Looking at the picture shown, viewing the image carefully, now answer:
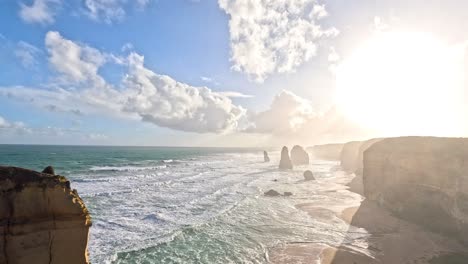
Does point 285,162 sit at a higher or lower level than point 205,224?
higher

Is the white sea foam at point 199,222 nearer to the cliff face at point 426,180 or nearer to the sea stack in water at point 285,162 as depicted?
the cliff face at point 426,180

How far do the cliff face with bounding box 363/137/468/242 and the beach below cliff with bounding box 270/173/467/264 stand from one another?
1.62 m

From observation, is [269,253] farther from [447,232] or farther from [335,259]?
[447,232]

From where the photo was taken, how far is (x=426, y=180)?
91.9 ft

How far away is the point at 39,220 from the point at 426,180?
3279 cm

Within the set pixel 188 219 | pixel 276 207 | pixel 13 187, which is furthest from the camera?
pixel 276 207

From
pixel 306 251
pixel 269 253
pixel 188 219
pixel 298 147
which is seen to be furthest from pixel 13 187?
pixel 298 147

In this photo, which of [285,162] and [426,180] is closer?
[426,180]

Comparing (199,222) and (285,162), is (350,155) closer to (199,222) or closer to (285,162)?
(285,162)

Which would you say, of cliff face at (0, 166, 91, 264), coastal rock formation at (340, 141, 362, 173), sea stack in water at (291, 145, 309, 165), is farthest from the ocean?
sea stack in water at (291, 145, 309, 165)

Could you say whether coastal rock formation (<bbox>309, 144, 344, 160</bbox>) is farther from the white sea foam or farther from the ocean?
the ocean

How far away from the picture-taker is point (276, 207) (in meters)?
34.2

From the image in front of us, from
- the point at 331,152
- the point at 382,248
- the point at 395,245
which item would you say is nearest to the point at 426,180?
the point at 395,245

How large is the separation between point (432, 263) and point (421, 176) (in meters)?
12.1
